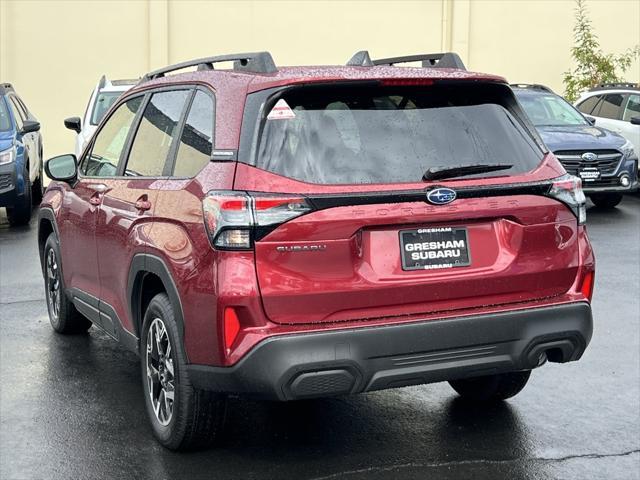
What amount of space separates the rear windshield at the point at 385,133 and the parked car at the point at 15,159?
31.2 feet

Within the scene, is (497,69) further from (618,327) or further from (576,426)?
(576,426)

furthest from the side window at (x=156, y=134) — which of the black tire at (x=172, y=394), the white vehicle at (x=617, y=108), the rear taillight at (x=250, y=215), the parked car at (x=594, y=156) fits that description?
the white vehicle at (x=617, y=108)

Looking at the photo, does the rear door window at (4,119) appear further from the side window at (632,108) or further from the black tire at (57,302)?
the side window at (632,108)

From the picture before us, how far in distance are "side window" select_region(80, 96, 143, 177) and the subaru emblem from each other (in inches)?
81.5

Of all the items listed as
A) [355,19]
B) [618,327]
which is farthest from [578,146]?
[355,19]

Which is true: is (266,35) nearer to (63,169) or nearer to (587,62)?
(587,62)

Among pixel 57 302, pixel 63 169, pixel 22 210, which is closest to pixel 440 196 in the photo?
pixel 63 169

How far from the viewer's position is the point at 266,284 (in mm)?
4340

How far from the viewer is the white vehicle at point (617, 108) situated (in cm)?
1664

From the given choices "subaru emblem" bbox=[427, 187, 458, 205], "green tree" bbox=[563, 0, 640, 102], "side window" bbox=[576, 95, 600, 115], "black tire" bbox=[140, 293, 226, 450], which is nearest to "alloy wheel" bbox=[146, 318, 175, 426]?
"black tire" bbox=[140, 293, 226, 450]

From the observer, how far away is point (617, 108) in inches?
679

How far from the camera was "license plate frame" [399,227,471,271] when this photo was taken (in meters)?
4.54

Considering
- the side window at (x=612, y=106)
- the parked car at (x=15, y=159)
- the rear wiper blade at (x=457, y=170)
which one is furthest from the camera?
the side window at (x=612, y=106)

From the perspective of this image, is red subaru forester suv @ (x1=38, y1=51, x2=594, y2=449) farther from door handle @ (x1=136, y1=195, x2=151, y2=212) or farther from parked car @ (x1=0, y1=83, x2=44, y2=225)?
parked car @ (x1=0, y1=83, x2=44, y2=225)
